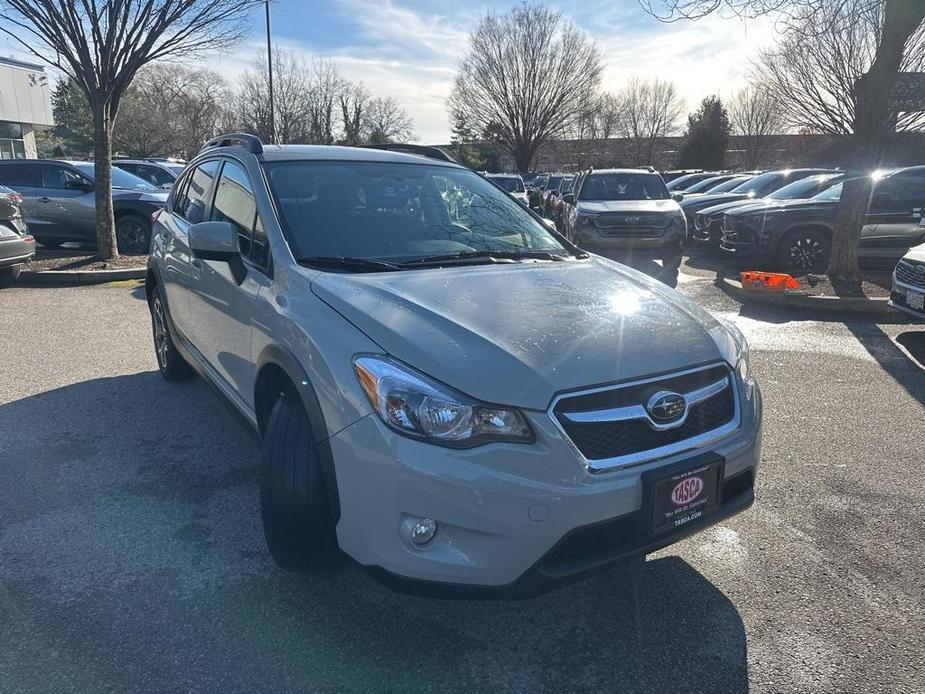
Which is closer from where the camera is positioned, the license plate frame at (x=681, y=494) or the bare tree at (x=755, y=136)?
the license plate frame at (x=681, y=494)

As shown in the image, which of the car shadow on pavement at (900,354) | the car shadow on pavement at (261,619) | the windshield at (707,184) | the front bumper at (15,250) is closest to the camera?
the car shadow on pavement at (261,619)

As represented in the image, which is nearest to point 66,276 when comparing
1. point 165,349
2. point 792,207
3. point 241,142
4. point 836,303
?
point 165,349

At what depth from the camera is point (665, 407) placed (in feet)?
7.60

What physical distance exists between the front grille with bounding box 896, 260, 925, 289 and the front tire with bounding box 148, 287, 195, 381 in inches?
270

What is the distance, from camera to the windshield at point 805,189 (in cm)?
1270

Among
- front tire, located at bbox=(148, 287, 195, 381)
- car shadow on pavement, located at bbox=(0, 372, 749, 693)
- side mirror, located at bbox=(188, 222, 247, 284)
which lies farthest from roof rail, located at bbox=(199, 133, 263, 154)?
car shadow on pavement, located at bbox=(0, 372, 749, 693)

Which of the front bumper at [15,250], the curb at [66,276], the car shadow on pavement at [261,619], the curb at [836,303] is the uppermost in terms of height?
the front bumper at [15,250]

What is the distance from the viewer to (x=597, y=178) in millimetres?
12992

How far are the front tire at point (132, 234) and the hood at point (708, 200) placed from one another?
1136cm

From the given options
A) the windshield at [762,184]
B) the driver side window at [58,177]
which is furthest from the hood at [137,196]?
the windshield at [762,184]

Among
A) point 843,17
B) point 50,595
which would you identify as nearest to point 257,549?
point 50,595

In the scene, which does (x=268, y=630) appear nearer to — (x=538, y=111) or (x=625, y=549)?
(x=625, y=549)

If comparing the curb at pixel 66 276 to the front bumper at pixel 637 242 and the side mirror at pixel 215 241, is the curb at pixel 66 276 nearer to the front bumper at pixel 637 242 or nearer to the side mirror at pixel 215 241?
the front bumper at pixel 637 242

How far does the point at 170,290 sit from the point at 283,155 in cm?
169
